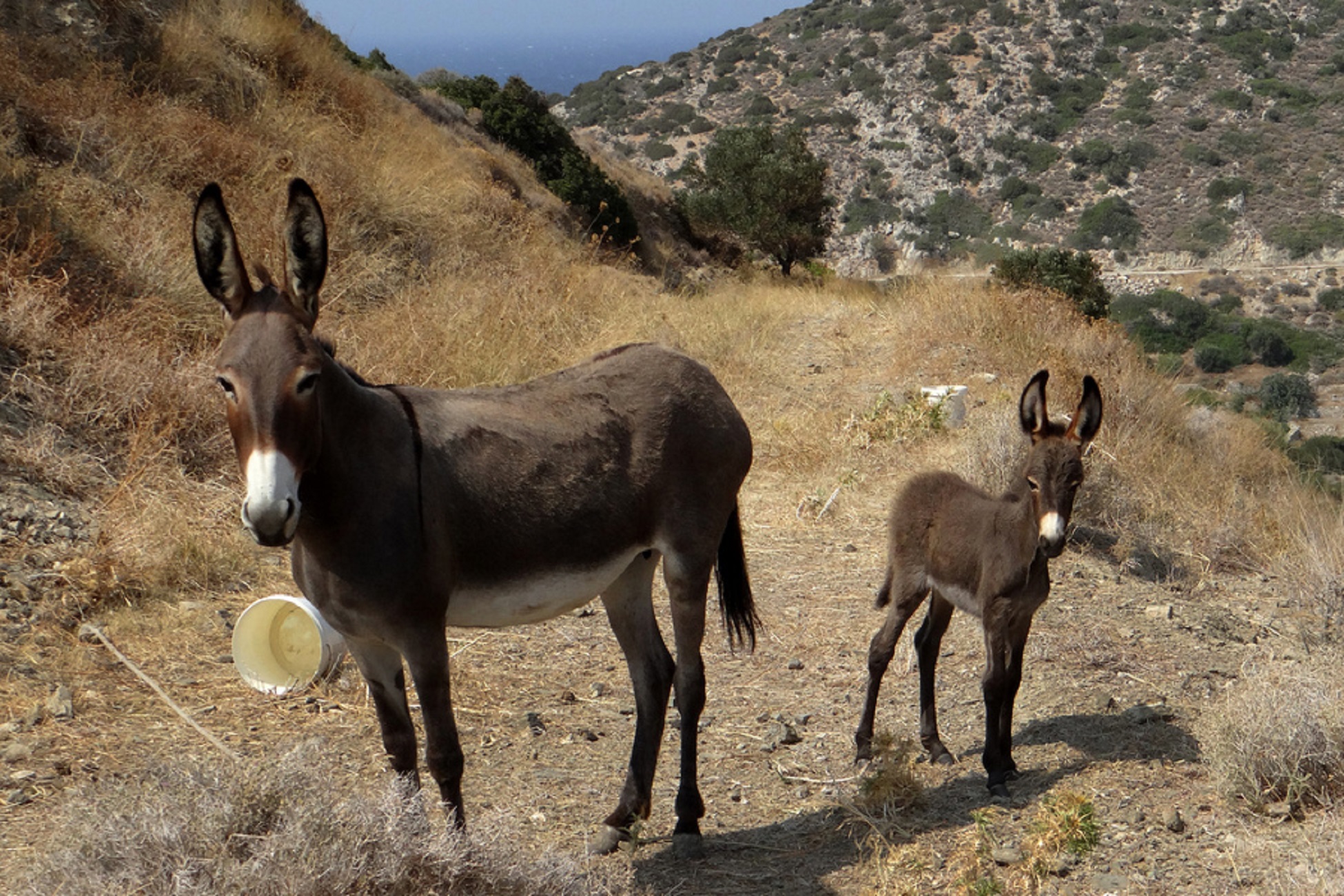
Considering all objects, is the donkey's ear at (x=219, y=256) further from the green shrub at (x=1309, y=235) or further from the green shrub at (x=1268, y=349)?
the green shrub at (x=1309, y=235)

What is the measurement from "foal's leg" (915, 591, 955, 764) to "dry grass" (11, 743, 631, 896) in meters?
2.58

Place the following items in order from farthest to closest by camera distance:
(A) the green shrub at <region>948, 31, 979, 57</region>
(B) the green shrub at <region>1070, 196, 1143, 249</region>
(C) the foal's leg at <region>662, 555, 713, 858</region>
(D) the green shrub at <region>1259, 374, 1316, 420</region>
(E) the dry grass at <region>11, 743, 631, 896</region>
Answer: (A) the green shrub at <region>948, 31, 979, 57</region> < (B) the green shrub at <region>1070, 196, 1143, 249</region> < (D) the green shrub at <region>1259, 374, 1316, 420</region> < (C) the foal's leg at <region>662, 555, 713, 858</region> < (E) the dry grass at <region>11, 743, 631, 896</region>

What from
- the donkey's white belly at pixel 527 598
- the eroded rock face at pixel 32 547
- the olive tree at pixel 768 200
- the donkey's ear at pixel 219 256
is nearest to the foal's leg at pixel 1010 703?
the donkey's white belly at pixel 527 598

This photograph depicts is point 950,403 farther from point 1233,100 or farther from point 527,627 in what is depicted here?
point 1233,100

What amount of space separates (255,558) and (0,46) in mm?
7756

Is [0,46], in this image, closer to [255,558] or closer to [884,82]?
[255,558]

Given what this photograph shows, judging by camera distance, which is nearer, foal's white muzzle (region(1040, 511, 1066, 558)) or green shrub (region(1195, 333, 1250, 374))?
foal's white muzzle (region(1040, 511, 1066, 558))

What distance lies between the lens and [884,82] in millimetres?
63062

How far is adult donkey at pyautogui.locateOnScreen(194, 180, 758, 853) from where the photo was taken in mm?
3184

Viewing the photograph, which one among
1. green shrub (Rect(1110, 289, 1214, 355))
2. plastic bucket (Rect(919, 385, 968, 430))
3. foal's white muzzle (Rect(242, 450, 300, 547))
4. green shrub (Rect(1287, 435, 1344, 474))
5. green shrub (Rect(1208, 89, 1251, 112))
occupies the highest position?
green shrub (Rect(1208, 89, 1251, 112))

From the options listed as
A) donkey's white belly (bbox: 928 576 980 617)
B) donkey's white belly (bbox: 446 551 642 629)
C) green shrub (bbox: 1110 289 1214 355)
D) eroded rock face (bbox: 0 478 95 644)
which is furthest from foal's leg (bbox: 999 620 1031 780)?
green shrub (bbox: 1110 289 1214 355)

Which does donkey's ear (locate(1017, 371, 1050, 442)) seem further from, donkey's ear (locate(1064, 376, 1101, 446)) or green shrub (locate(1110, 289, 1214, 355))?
green shrub (locate(1110, 289, 1214, 355))

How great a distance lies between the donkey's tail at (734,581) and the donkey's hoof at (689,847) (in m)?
0.84

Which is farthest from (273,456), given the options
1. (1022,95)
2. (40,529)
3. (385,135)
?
(1022,95)
